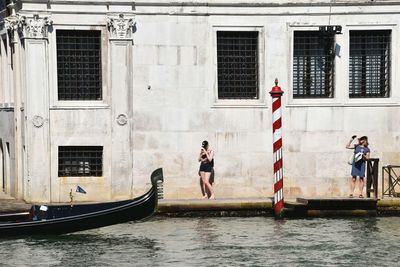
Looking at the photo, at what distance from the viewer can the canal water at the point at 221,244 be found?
2245cm

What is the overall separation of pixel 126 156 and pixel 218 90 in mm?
2253

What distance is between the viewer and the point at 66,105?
1112 inches

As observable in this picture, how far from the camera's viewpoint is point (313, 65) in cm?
2892

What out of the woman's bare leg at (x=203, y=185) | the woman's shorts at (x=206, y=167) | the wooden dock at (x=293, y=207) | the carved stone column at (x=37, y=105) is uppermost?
the carved stone column at (x=37, y=105)

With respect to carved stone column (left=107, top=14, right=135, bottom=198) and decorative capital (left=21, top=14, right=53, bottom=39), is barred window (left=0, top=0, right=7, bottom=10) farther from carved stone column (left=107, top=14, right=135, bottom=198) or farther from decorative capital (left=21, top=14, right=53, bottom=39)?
carved stone column (left=107, top=14, right=135, bottom=198)

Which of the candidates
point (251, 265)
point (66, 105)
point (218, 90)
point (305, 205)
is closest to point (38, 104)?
point (66, 105)

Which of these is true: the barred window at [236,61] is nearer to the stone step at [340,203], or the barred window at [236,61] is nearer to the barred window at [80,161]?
the barred window at [80,161]

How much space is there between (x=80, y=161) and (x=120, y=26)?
279 centimetres

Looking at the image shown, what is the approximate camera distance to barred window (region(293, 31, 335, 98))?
28781 millimetres

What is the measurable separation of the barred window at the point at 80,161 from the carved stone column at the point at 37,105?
344mm

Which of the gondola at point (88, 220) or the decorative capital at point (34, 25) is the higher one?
the decorative capital at point (34, 25)

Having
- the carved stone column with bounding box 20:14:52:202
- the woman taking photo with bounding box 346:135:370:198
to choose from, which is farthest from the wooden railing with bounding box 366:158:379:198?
the carved stone column with bounding box 20:14:52:202

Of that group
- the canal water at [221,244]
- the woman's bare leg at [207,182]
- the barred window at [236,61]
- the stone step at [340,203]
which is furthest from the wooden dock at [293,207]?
the barred window at [236,61]

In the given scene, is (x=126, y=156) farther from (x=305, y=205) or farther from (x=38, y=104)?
(x=305, y=205)
